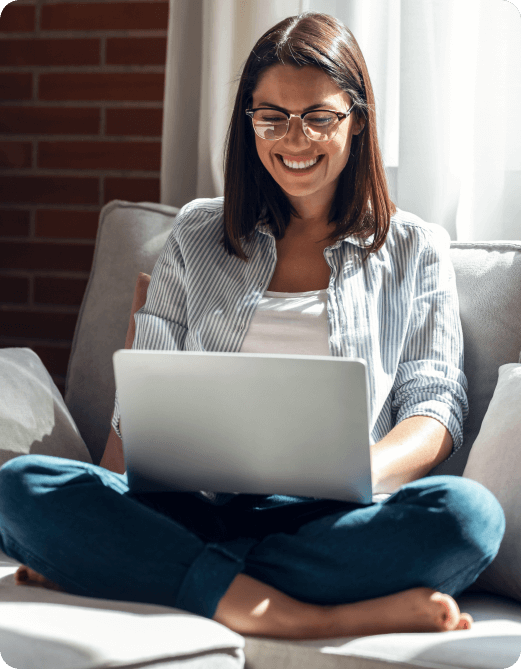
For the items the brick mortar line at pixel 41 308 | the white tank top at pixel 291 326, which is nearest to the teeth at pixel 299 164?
the white tank top at pixel 291 326

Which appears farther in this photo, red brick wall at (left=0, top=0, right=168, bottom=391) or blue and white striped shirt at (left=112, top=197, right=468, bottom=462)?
red brick wall at (left=0, top=0, right=168, bottom=391)

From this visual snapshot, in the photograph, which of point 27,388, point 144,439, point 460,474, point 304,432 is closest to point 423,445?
point 460,474

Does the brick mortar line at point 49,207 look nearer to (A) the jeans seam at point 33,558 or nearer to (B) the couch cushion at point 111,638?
(A) the jeans seam at point 33,558

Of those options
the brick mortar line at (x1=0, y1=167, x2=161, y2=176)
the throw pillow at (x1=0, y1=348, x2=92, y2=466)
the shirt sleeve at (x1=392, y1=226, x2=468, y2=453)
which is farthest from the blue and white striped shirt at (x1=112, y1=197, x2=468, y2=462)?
the brick mortar line at (x1=0, y1=167, x2=161, y2=176)

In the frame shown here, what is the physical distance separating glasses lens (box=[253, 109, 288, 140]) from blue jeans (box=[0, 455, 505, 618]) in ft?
2.16

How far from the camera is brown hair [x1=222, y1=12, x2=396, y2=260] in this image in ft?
4.29

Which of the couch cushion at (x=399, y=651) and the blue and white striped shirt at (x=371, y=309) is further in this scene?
the blue and white striped shirt at (x=371, y=309)

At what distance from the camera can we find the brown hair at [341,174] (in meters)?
1.31

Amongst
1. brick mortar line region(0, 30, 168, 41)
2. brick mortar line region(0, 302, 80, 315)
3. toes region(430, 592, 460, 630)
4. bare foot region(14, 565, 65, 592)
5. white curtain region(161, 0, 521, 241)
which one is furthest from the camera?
brick mortar line region(0, 302, 80, 315)

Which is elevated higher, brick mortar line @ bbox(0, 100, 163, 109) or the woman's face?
brick mortar line @ bbox(0, 100, 163, 109)

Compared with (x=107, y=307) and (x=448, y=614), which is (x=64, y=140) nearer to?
(x=107, y=307)

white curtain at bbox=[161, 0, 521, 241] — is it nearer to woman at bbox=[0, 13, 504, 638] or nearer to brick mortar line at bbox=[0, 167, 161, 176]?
woman at bbox=[0, 13, 504, 638]

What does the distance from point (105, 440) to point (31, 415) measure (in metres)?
0.22

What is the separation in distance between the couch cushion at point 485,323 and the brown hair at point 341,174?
0.66ft
